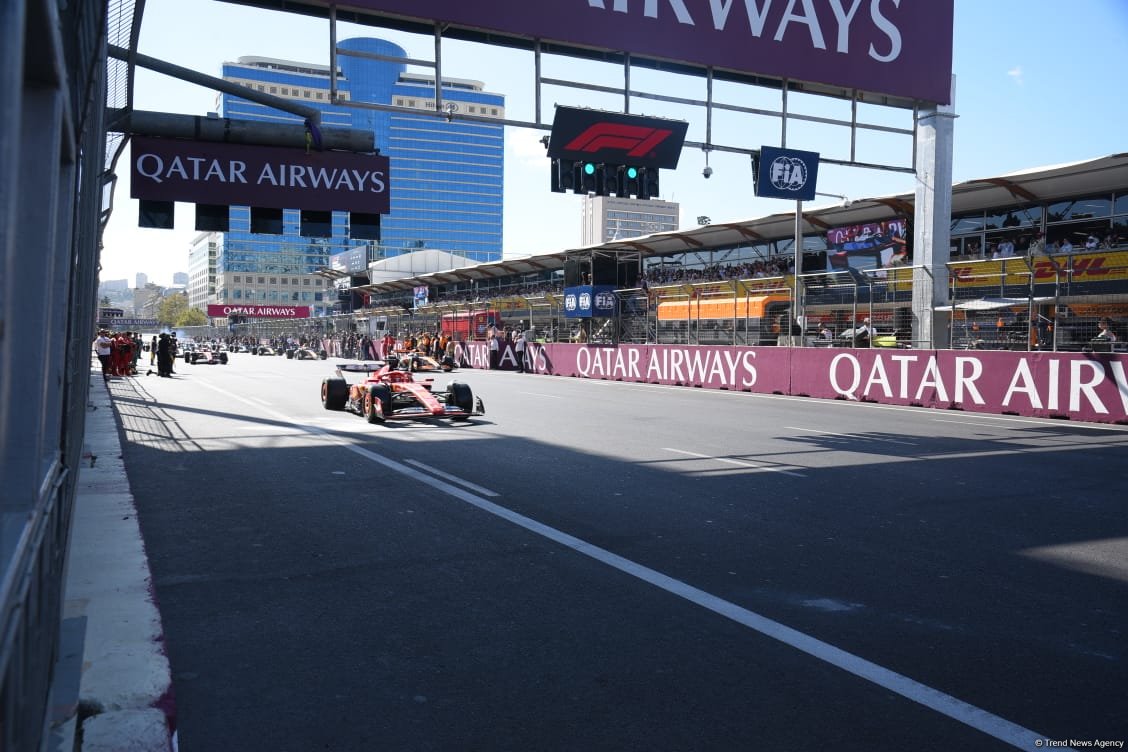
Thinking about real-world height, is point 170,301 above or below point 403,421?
above

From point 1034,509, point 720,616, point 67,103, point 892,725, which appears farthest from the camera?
point 1034,509

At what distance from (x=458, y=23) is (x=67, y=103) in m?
12.4

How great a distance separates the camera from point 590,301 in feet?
103

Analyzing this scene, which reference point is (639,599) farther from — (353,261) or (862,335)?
(353,261)

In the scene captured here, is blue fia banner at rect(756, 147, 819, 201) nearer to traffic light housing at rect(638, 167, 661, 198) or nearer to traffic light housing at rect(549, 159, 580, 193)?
traffic light housing at rect(638, 167, 661, 198)

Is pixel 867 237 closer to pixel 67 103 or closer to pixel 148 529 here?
pixel 148 529

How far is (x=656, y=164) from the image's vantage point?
611 inches

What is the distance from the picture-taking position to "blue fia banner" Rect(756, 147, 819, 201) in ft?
53.4

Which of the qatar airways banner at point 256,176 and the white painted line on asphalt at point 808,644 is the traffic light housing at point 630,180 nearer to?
the qatar airways banner at point 256,176

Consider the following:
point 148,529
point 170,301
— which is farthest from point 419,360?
point 170,301

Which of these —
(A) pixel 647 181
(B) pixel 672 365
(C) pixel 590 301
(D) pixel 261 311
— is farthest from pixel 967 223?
(D) pixel 261 311

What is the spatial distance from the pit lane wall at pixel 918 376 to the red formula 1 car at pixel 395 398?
8.58 meters

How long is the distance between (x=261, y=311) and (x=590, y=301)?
88.7 m

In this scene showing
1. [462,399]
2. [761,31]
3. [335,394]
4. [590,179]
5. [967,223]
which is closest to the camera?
[462,399]
